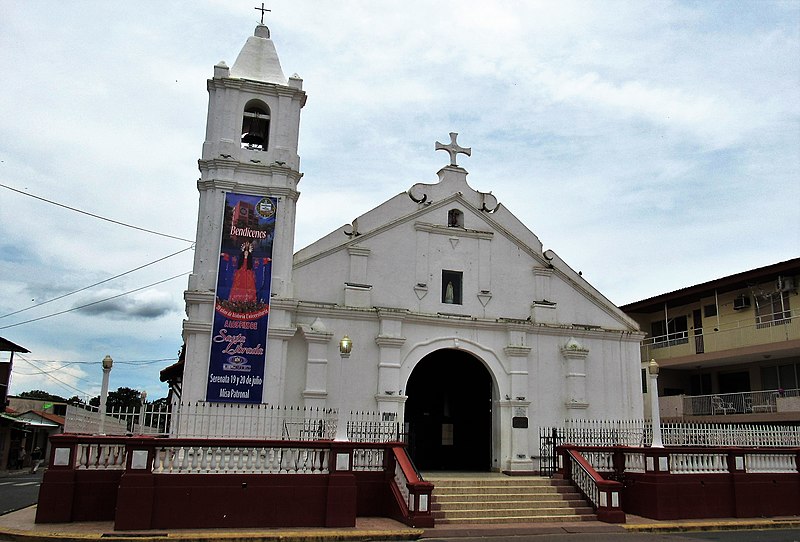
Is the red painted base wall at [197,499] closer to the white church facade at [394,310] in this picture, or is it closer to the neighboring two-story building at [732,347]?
the white church facade at [394,310]

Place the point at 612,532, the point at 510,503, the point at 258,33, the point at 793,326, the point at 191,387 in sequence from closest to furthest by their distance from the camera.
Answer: the point at 612,532 → the point at 510,503 → the point at 191,387 → the point at 258,33 → the point at 793,326

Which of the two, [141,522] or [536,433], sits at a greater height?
[536,433]

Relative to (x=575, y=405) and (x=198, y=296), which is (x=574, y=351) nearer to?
(x=575, y=405)

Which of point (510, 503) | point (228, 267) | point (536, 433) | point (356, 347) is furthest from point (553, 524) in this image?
point (228, 267)

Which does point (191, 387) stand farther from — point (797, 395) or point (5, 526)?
point (797, 395)

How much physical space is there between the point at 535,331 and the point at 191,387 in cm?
928

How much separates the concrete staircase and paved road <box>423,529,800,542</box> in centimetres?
123

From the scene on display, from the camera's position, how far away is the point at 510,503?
1508cm

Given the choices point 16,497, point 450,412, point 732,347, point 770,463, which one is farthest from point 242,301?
point 732,347

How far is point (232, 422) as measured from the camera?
16547 millimetres

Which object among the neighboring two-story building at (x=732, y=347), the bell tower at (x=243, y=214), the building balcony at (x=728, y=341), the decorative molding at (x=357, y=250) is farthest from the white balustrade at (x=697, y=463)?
the building balcony at (x=728, y=341)

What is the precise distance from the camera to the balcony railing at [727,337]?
80.7ft

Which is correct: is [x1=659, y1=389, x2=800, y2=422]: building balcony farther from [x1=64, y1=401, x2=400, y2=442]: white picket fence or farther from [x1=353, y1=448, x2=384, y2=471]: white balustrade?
[x1=353, y1=448, x2=384, y2=471]: white balustrade

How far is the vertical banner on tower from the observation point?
16.9 metres
